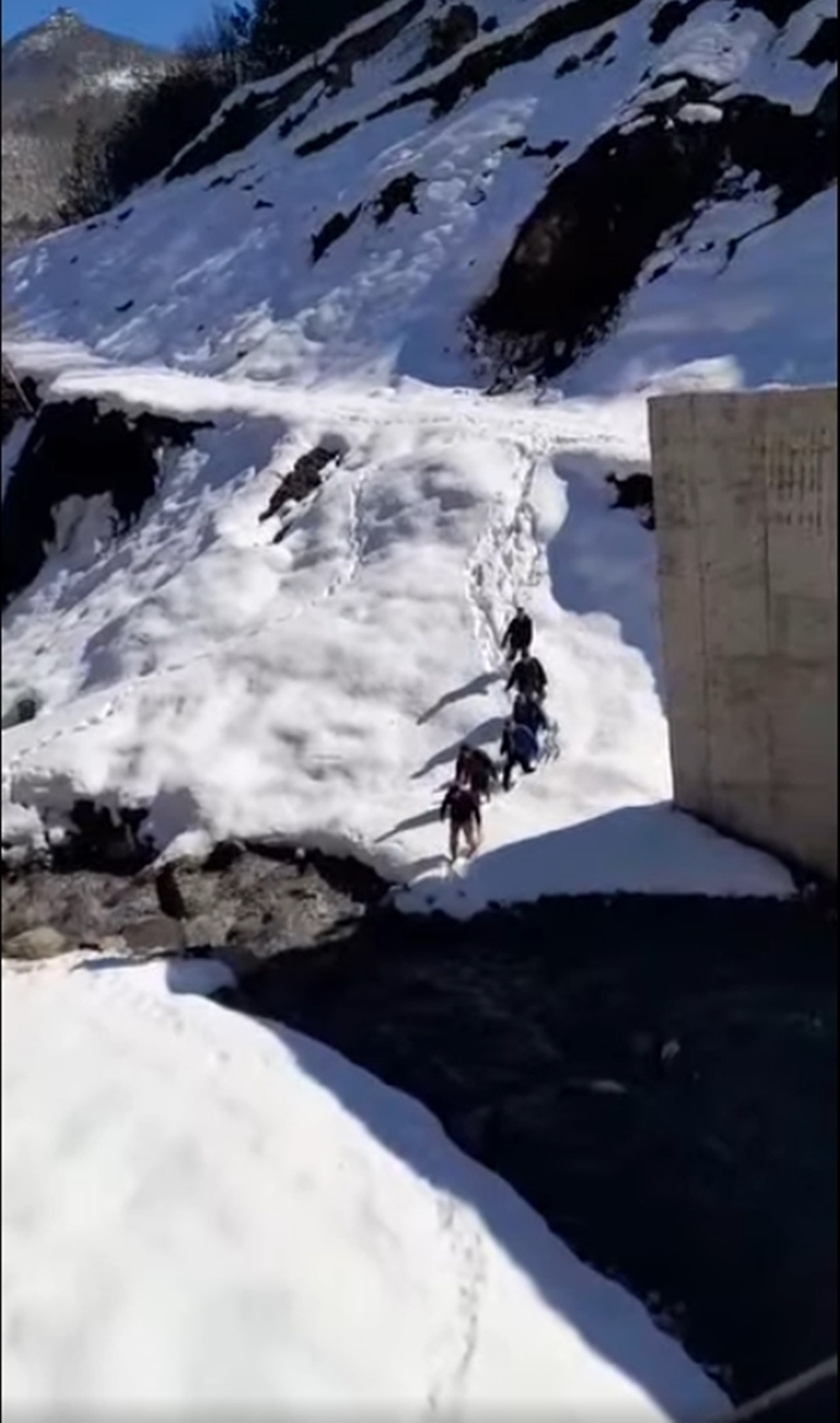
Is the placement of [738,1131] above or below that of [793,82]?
below

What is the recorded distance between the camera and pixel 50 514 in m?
10.7

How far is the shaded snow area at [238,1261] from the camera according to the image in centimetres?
640

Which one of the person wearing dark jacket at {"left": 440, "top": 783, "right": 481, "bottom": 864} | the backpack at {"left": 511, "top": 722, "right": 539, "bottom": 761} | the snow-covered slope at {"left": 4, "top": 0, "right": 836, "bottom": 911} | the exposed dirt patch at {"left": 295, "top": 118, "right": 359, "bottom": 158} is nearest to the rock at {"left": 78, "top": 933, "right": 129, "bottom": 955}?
the snow-covered slope at {"left": 4, "top": 0, "right": 836, "bottom": 911}

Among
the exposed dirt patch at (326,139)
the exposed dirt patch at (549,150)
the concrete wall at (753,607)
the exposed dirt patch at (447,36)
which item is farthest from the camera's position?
the exposed dirt patch at (447,36)

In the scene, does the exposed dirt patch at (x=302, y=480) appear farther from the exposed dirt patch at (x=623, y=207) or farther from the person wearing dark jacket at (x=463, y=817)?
the person wearing dark jacket at (x=463, y=817)

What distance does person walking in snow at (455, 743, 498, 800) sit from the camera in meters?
12.7

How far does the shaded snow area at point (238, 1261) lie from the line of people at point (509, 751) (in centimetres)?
412

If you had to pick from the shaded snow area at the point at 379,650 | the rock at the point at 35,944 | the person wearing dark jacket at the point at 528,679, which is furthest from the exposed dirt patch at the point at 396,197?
the rock at the point at 35,944

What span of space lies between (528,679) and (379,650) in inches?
70.5

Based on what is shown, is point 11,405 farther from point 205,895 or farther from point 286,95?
point 286,95

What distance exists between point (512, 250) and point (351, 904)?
13.6m


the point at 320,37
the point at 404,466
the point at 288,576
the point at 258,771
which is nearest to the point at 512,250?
the point at 404,466

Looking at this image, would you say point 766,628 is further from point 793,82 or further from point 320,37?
point 320,37

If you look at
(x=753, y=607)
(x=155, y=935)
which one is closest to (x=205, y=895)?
(x=155, y=935)
